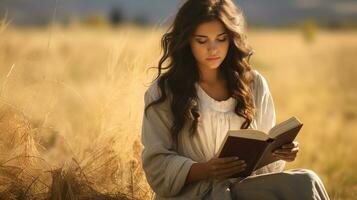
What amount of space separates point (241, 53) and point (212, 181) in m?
0.75

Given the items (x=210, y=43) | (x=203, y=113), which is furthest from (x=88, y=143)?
(x=210, y=43)

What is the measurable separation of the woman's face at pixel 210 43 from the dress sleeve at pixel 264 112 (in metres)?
0.36

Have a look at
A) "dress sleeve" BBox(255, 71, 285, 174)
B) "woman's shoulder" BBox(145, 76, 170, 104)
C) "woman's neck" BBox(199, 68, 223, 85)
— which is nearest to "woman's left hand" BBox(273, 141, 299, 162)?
"dress sleeve" BBox(255, 71, 285, 174)

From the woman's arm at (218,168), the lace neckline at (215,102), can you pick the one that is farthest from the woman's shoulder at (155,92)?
the woman's arm at (218,168)

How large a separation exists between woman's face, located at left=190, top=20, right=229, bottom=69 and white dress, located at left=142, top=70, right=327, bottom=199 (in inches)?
7.6

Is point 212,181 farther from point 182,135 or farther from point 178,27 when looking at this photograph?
point 178,27

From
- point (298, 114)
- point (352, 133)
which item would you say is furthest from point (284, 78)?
point (352, 133)

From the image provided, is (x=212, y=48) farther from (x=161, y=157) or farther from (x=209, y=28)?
(x=161, y=157)

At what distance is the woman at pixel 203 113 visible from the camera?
4.05 metres

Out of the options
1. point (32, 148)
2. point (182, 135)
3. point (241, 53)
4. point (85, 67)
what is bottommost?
point (85, 67)

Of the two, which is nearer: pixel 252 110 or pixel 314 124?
pixel 252 110

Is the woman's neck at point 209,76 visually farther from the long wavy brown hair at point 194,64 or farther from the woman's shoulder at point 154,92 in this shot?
the woman's shoulder at point 154,92

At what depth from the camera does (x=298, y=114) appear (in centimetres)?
1082

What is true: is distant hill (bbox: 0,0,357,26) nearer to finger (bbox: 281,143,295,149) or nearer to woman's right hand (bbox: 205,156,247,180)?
finger (bbox: 281,143,295,149)
